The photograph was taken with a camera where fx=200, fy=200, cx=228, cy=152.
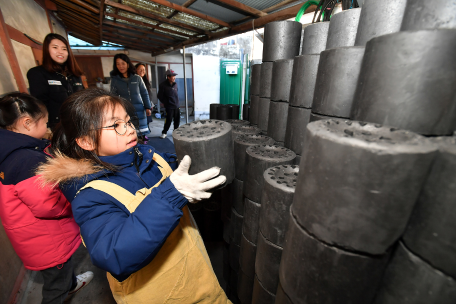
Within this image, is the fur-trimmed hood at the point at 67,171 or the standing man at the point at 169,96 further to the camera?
the standing man at the point at 169,96

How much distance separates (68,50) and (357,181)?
154 inches

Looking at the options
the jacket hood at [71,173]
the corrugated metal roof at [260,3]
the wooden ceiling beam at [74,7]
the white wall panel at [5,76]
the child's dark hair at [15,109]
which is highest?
the wooden ceiling beam at [74,7]

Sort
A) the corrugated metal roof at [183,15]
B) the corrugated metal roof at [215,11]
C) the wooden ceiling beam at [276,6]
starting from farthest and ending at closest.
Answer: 1. the corrugated metal roof at [215,11]
2. the corrugated metal roof at [183,15]
3. the wooden ceiling beam at [276,6]

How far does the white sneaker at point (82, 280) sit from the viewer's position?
7.77ft

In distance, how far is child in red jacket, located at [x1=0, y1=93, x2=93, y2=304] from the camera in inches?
60.4

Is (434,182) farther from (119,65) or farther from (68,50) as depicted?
(119,65)

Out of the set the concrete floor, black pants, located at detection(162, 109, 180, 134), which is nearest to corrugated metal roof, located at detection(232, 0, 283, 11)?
the concrete floor

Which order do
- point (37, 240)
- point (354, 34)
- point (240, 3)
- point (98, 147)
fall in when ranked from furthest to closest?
1. point (240, 3)
2. point (37, 240)
3. point (354, 34)
4. point (98, 147)

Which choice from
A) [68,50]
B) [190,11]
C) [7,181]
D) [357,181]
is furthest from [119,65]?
[357,181]

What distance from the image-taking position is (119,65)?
437 centimetres

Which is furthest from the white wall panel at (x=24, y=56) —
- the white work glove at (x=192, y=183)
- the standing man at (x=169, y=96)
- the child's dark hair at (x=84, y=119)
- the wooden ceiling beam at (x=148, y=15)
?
the white work glove at (x=192, y=183)

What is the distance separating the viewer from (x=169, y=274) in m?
1.22

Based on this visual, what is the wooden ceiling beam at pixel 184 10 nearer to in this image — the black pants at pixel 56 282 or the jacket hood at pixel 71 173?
the jacket hood at pixel 71 173

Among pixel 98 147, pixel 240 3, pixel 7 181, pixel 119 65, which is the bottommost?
pixel 7 181
